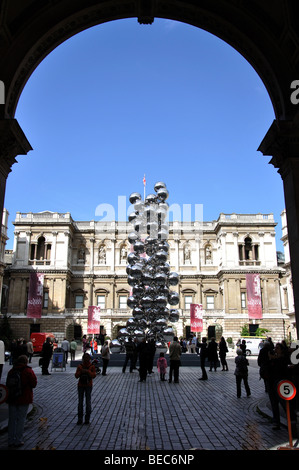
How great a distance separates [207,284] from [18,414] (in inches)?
1679

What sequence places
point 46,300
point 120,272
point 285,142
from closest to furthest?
point 285,142 < point 46,300 < point 120,272

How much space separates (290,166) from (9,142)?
647 centimetres

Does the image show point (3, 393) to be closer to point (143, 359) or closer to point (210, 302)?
point (143, 359)

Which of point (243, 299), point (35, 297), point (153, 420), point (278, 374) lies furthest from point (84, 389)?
point (243, 299)

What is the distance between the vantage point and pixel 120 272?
48.0m

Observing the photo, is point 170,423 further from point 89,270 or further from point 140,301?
point 89,270

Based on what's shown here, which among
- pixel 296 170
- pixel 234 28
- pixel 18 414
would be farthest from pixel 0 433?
pixel 234 28

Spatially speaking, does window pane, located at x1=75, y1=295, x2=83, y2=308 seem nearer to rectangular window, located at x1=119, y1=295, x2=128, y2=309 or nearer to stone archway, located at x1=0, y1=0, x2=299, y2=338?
rectangular window, located at x1=119, y1=295, x2=128, y2=309

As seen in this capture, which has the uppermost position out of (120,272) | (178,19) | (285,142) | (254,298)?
(178,19)

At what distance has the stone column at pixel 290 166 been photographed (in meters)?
8.59

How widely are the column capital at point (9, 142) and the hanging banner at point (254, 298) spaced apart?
33230 millimetres

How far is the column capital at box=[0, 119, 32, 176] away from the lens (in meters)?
9.16

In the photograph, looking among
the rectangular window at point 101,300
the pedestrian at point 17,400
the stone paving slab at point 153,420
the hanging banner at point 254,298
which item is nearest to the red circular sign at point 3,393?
the pedestrian at point 17,400

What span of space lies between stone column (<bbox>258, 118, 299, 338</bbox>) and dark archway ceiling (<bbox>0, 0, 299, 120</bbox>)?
0.39 metres
